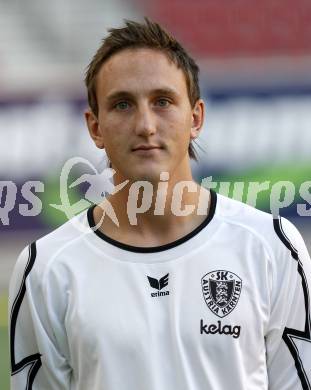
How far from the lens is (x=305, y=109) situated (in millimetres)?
4852

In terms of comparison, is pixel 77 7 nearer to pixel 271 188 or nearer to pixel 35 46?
pixel 35 46

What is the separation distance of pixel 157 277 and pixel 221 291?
138 mm

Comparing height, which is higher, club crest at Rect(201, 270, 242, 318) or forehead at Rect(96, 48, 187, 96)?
forehead at Rect(96, 48, 187, 96)

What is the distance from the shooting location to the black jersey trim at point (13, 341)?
1.89 metres

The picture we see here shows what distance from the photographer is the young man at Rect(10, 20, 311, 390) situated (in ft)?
5.82

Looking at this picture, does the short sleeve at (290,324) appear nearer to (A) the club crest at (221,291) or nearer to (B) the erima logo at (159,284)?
(A) the club crest at (221,291)

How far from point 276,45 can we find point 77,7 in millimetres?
1157

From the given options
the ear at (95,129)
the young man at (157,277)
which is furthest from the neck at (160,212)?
the ear at (95,129)

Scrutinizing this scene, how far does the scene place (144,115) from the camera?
5.87 ft

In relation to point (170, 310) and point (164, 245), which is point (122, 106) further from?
point (170, 310)

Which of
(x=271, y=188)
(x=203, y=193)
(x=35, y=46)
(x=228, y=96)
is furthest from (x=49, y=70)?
(x=203, y=193)

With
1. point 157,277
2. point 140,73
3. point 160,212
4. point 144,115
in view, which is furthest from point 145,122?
point 157,277

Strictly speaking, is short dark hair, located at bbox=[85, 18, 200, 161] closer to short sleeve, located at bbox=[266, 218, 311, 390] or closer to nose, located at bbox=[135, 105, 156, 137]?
nose, located at bbox=[135, 105, 156, 137]

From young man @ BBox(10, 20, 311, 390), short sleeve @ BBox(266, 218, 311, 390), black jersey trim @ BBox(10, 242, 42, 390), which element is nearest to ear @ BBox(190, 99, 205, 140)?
young man @ BBox(10, 20, 311, 390)
